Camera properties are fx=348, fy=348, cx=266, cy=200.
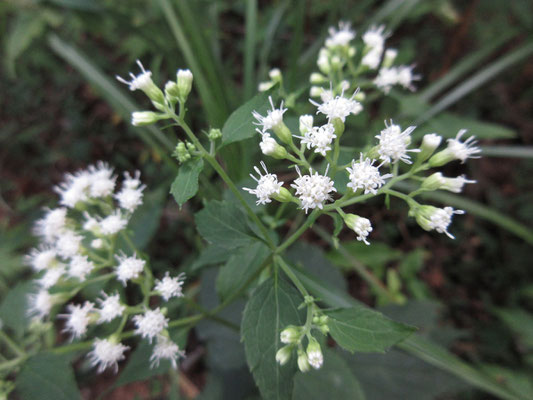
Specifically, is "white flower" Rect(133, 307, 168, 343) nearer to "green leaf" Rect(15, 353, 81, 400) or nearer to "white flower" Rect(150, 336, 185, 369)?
"white flower" Rect(150, 336, 185, 369)

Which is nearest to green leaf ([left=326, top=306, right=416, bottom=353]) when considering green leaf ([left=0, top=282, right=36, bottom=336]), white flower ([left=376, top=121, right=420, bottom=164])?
white flower ([left=376, top=121, right=420, bottom=164])

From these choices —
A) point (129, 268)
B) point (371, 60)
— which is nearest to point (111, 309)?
point (129, 268)

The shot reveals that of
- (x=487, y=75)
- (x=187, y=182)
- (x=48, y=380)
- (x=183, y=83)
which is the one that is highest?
(x=183, y=83)

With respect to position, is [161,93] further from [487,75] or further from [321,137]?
[487,75]

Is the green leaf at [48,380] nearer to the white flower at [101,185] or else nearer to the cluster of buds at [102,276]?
the cluster of buds at [102,276]

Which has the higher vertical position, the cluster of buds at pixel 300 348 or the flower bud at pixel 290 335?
the flower bud at pixel 290 335

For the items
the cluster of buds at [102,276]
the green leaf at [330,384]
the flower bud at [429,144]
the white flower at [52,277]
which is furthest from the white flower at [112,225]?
the flower bud at [429,144]
